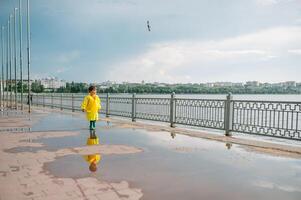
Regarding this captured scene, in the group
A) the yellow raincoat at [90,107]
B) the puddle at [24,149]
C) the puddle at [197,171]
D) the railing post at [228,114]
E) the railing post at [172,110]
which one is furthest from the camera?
the railing post at [172,110]

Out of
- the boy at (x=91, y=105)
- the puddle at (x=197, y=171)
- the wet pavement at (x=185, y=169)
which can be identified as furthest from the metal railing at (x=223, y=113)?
the boy at (x=91, y=105)

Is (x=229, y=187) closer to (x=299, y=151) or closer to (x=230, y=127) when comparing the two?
(x=299, y=151)

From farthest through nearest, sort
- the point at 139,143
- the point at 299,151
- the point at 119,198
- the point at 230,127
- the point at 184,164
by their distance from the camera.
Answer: the point at 230,127 → the point at 139,143 → the point at 299,151 → the point at 184,164 → the point at 119,198

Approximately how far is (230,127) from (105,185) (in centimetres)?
683

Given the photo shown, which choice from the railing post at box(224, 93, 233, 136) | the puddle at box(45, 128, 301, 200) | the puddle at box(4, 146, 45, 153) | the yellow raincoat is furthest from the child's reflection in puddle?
the railing post at box(224, 93, 233, 136)

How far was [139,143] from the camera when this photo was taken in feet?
29.6

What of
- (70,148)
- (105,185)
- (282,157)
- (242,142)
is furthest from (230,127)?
(105,185)

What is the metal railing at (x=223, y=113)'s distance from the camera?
938 cm

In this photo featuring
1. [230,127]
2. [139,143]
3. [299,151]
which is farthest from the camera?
[230,127]

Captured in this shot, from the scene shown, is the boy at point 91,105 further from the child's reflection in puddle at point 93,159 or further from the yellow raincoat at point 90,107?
the child's reflection in puddle at point 93,159

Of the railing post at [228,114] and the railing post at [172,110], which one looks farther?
the railing post at [172,110]

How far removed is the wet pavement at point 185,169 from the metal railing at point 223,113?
1.68m

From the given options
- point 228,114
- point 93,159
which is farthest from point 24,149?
point 228,114

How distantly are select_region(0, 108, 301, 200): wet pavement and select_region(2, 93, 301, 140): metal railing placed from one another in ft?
5.52
